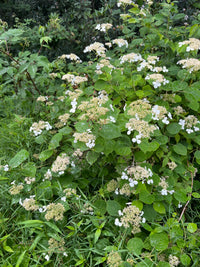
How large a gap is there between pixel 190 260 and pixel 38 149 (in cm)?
161

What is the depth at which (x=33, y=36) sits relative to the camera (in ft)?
11.1

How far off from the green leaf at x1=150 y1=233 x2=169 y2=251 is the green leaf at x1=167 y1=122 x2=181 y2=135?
0.72 meters

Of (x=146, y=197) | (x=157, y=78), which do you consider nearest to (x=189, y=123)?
(x=157, y=78)

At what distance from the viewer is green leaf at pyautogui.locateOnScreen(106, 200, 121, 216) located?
5.63 feet

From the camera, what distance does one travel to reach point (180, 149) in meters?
1.88

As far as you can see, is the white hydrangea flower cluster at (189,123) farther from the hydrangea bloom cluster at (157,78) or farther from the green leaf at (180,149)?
the hydrangea bloom cluster at (157,78)

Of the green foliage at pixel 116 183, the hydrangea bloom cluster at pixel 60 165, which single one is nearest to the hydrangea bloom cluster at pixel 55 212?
the green foliage at pixel 116 183

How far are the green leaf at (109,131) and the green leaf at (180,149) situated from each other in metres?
0.60

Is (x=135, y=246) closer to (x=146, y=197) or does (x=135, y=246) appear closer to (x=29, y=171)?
(x=146, y=197)

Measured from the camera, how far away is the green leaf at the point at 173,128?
184 cm

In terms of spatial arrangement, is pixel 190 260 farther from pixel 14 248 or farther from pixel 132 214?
pixel 14 248

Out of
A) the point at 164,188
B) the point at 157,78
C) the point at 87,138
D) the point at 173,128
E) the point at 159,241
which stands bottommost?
the point at 159,241

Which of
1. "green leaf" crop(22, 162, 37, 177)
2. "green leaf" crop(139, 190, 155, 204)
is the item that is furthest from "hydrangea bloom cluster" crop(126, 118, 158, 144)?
"green leaf" crop(22, 162, 37, 177)

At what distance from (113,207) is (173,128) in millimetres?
730
